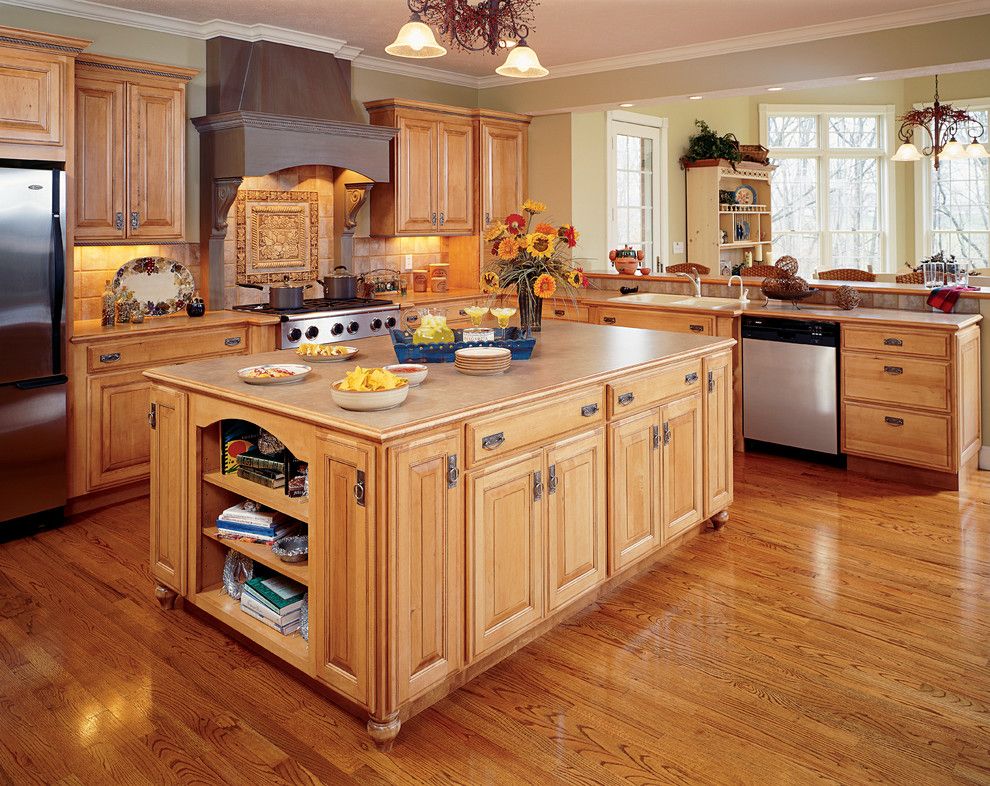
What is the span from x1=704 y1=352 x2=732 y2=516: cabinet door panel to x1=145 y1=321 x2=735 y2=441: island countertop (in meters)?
0.11

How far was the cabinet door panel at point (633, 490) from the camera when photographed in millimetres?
3162

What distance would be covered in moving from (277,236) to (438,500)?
13.0 ft

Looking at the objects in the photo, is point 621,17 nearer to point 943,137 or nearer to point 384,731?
point 384,731

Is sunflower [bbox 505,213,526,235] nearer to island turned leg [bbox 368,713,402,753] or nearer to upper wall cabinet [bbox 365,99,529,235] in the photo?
island turned leg [bbox 368,713,402,753]

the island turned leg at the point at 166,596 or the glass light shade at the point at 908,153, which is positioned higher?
the glass light shade at the point at 908,153

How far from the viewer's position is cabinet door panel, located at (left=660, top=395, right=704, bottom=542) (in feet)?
11.4

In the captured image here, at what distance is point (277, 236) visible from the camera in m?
5.84

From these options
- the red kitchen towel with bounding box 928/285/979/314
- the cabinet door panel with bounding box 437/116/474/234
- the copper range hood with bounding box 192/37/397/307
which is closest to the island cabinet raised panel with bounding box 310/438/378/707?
the copper range hood with bounding box 192/37/397/307

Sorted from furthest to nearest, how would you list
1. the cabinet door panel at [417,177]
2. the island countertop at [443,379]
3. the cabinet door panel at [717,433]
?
1. the cabinet door panel at [417,177]
2. the cabinet door panel at [717,433]
3. the island countertop at [443,379]

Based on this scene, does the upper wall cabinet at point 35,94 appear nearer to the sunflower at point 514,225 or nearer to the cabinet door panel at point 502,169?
the sunflower at point 514,225

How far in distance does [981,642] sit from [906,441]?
202cm

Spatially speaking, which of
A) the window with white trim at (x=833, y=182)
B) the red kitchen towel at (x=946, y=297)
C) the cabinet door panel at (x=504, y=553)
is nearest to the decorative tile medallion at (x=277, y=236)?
the cabinet door panel at (x=504, y=553)

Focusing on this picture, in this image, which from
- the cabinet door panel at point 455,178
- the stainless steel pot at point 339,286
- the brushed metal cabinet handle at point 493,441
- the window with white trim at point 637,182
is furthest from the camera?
the window with white trim at point 637,182

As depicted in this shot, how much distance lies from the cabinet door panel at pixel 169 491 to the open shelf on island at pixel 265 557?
154 millimetres
